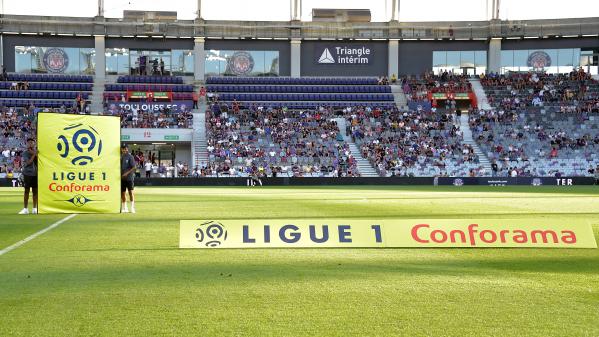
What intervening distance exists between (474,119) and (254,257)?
55.8 meters

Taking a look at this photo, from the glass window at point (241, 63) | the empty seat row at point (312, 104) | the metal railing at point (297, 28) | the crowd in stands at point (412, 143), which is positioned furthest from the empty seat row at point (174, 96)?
the crowd in stands at point (412, 143)

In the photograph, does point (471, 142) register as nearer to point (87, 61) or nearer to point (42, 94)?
point (87, 61)

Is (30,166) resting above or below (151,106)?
below

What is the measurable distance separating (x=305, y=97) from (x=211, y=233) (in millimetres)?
56311

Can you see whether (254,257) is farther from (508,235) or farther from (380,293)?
(508,235)

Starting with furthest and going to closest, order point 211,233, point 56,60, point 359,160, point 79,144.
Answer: point 56,60 → point 359,160 → point 79,144 → point 211,233

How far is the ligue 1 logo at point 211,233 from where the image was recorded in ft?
36.8

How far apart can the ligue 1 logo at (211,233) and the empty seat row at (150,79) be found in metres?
59.3

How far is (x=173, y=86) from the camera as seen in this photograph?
220ft

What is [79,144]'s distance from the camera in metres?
17.6

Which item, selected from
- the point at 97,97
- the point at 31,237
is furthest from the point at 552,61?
Answer: the point at 31,237

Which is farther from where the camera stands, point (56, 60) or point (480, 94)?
point (56, 60)

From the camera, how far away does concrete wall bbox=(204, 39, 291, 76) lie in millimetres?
71125

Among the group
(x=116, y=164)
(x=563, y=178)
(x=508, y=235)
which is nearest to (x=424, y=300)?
(x=508, y=235)
